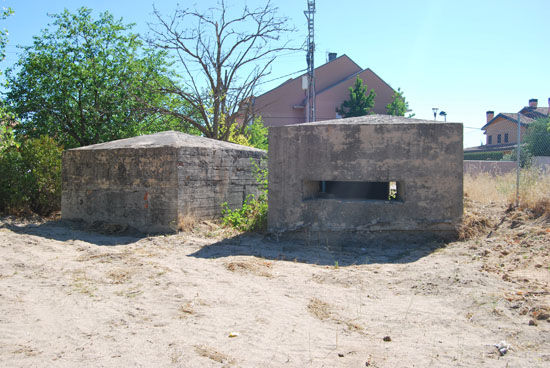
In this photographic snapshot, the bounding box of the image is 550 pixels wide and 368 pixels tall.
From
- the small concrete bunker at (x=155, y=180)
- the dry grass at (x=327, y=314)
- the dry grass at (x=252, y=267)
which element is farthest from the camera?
the small concrete bunker at (x=155, y=180)

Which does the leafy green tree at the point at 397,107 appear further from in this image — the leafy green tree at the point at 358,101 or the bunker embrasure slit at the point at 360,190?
the bunker embrasure slit at the point at 360,190

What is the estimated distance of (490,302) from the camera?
409cm

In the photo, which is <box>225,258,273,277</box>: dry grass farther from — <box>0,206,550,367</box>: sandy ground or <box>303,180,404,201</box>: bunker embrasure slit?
<box>303,180,404,201</box>: bunker embrasure slit

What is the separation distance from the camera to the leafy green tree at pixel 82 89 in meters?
12.6

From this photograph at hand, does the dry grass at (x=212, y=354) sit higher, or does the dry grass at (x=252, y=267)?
the dry grass at (x=252, y=267)

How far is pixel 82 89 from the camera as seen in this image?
12.9 m

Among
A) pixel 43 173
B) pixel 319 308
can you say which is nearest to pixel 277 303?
pixel 319 308

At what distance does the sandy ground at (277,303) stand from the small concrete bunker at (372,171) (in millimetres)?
421

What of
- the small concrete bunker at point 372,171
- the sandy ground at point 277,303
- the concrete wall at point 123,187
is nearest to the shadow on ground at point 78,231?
the concrete wall at point 123,187

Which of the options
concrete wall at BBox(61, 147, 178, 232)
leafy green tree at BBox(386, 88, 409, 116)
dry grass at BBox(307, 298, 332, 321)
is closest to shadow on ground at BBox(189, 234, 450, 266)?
concrete wall at BBox(61, 147, 178, 232)

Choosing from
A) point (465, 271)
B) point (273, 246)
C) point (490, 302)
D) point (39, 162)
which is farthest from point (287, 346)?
point (39, 162)

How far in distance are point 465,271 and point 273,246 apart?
9.55 feet

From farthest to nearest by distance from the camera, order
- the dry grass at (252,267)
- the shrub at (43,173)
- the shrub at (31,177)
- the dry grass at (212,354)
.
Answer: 1. the shrub at (43,173)
2. the shrub at (31,177)
3. the dry grass at (252,267)
4. the dry grass at (212,354)

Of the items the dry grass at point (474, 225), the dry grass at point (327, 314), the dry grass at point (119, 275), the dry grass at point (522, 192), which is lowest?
the dry grass at point (327, 314)
